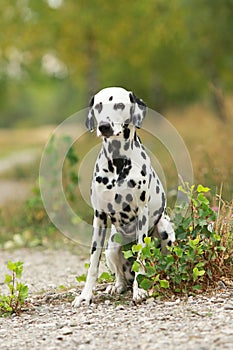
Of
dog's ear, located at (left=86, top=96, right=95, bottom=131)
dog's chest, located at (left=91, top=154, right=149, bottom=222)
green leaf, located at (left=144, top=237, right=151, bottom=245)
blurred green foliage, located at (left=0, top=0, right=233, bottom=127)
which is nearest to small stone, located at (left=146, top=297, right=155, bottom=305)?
green leaf, located at (left=144, top=237, right=151, bottom=245)

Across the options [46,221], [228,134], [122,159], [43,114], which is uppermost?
[43,114]

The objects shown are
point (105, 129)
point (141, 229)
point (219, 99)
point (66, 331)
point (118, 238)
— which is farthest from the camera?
point (219, 99)

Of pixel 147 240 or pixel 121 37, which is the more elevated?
pixel 121 37

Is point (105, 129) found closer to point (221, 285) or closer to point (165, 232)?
point (165, 232)

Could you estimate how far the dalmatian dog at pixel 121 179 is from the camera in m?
4.86

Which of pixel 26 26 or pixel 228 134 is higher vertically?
pixel 26 26

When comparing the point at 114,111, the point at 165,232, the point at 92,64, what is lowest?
the point at 165,232

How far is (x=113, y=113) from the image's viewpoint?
4.83 meters

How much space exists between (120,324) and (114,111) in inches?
60.3

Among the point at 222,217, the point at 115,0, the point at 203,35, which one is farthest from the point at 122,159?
the point at 115,0

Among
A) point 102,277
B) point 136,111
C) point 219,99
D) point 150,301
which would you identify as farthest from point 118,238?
point 219,99

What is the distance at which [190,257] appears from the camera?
16.2 feet

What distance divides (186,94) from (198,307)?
32341 mm

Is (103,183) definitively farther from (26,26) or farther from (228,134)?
(26,26)
